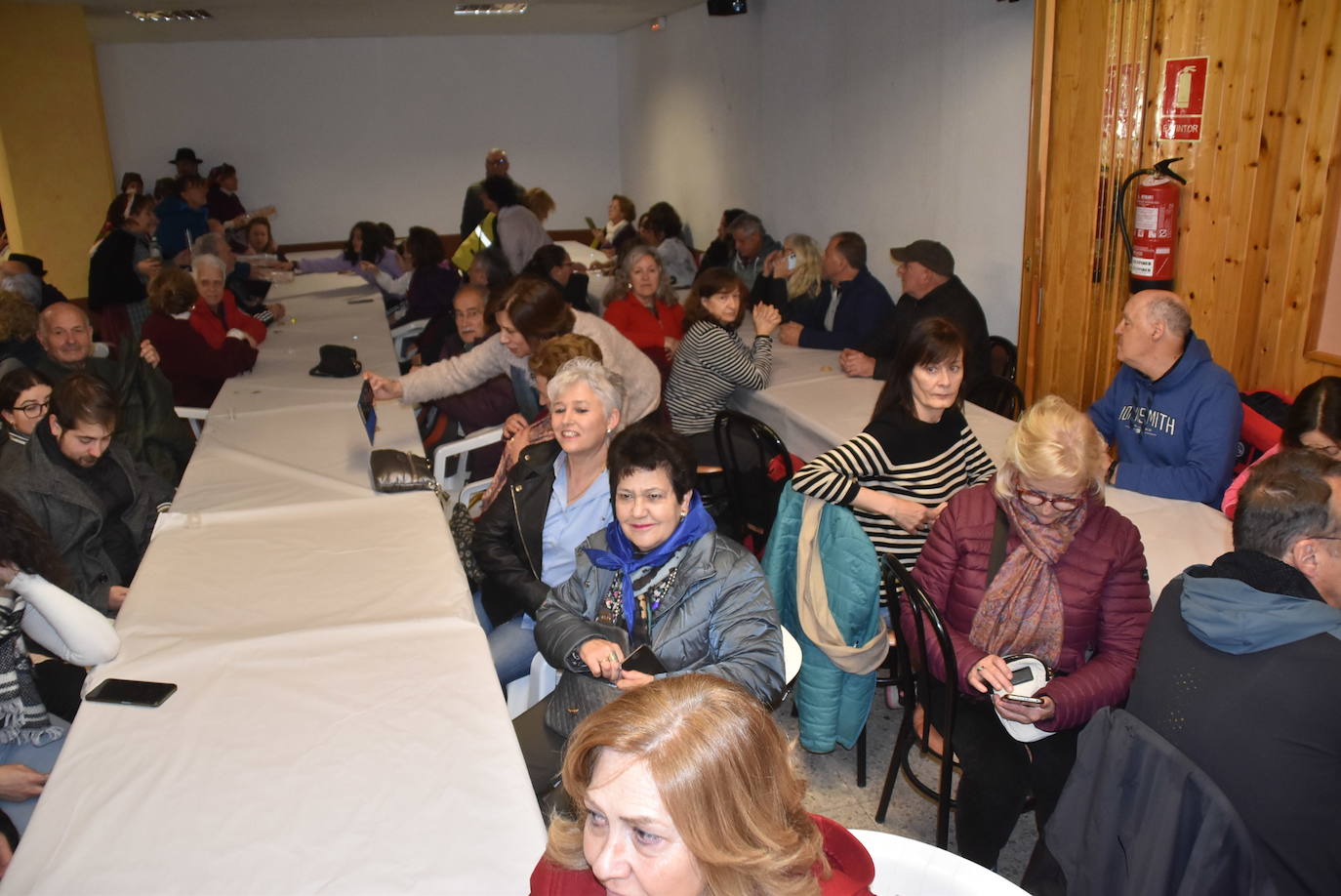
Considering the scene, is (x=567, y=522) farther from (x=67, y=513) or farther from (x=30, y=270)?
(x=30, y=270)

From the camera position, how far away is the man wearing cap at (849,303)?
4945mm

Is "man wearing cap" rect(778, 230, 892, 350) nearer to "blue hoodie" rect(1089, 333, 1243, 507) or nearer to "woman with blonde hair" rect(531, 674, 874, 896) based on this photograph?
"blue hoodie" rect(1089, 333, 1243, 507)

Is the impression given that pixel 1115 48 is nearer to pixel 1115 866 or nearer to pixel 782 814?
pixel 1115 866

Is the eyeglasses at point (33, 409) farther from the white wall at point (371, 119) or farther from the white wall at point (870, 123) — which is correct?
the white wall at point (371, 119)

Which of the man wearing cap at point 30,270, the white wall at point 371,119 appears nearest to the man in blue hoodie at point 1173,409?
the man wearing cap at point 30,270

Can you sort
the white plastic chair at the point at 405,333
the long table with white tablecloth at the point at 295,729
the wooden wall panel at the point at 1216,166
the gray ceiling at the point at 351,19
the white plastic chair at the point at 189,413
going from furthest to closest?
the gray ceiling at the point at 351,19, the white plastic chair at the point at 405,333, the white plastic chair at the point at 189,413, the wooden wall panel at the point at 1216,166, the long table with white tablecloth at the point at 295,729

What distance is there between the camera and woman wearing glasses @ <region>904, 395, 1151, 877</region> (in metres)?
2.10

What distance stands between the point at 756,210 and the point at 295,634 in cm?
691

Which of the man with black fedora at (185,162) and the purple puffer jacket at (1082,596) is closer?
the purple puffer jacket at (1082,596)

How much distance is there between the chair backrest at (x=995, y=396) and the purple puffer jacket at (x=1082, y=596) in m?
1.94

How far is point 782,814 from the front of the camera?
1.11 metres

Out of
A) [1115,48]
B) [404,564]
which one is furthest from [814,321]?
[404,564]

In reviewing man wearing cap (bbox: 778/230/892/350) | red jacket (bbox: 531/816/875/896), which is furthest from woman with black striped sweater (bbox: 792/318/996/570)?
man wearing cap (bbox: 778/230/892/350)

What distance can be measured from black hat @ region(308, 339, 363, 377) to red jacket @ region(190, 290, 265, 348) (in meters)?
0.59
